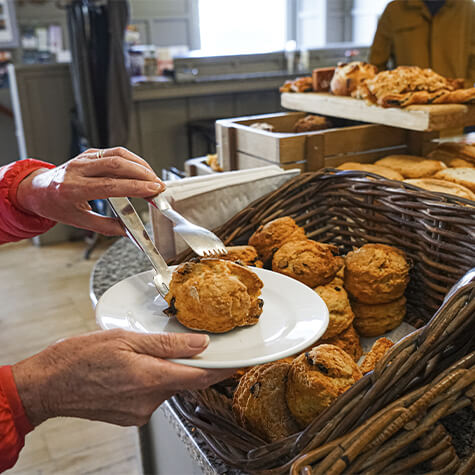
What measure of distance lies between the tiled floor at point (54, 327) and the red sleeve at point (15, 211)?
2.52 feet

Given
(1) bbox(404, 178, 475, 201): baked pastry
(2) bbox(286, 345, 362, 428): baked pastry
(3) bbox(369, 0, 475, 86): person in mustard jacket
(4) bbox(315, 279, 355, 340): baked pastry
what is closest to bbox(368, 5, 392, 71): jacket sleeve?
(3) bbox(369, 0, 475, 86): person in mustard jacket

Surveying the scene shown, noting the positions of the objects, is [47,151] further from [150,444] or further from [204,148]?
[150,444]

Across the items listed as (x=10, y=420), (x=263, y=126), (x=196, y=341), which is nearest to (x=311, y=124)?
(x=263, y=126)

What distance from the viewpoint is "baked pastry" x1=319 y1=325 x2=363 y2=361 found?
957 mm

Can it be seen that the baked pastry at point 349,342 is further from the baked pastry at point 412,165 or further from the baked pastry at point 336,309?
the baked pastry at point 412,165

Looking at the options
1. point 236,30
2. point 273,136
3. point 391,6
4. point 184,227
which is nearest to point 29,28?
point 236,30

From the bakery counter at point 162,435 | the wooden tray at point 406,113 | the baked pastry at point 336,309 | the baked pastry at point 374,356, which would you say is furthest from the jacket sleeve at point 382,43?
the baked pastry at point 374,356

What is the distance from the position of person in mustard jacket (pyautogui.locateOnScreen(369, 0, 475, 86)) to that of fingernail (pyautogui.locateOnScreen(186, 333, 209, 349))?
241cm

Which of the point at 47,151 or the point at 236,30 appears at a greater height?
the point at 236,30

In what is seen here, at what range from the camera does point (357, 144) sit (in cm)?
149

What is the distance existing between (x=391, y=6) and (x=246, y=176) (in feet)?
6.06

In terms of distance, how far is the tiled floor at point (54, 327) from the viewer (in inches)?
75.5

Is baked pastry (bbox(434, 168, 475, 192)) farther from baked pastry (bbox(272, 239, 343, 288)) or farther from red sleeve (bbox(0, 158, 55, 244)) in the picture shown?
red sleeve (bbox(0, 158, 55, 244))

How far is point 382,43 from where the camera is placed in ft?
9.01
